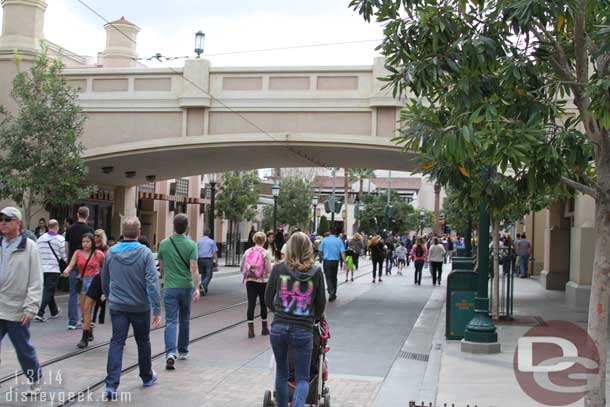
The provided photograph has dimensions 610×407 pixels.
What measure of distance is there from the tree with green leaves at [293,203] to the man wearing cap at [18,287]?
4234 cm

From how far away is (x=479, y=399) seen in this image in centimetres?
705

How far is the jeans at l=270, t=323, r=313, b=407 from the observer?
582 centimetres

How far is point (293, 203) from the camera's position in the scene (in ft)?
162

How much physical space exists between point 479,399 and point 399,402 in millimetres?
838

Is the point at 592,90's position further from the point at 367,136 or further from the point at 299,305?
the point at 367,136

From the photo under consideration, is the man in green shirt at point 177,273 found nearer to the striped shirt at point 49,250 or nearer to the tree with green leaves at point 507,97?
the tree with green leaves at point 507,97

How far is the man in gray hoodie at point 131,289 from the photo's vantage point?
7.04 m

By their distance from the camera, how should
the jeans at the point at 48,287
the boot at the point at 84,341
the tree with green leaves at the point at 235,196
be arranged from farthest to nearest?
the tree with green leaves at the point at 235,196
the jeans at the point at 48,287
the boot at the point at 84,341

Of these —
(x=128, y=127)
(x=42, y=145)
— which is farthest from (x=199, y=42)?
(x=42, y=145)

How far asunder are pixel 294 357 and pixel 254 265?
5230 mm

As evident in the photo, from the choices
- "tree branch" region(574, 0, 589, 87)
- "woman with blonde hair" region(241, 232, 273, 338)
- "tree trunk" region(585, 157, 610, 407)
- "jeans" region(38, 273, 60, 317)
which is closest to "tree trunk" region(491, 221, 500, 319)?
"woman with blonde hair" region(241, 232, 273, 338)

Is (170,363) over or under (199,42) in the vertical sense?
under

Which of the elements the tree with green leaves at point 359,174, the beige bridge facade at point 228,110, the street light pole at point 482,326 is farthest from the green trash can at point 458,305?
the tree with green leaves at point 359,174

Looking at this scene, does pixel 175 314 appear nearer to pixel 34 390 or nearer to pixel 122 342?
pixel 122 342
